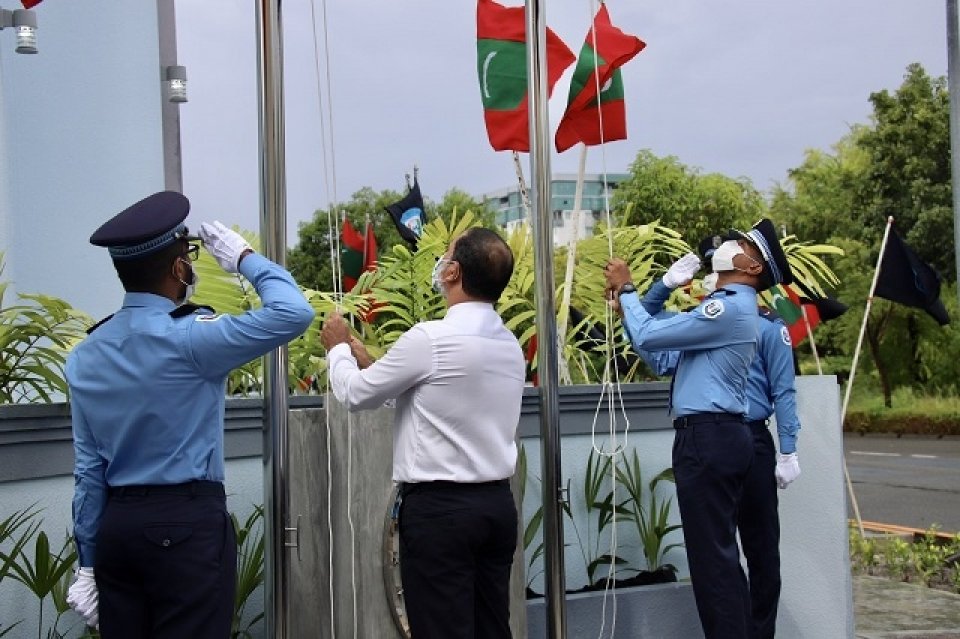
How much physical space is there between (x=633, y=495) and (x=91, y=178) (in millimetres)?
4562

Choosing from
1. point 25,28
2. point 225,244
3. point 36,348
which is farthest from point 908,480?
point 225,244

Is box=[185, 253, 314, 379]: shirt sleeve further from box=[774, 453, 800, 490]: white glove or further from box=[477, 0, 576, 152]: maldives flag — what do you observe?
Result: box=[477, 0, 576, 152]: maldives flag

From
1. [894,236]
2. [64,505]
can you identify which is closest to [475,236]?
[64,505]

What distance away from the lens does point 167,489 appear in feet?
12.1

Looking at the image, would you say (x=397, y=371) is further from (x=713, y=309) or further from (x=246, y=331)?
(x=713, y=309)

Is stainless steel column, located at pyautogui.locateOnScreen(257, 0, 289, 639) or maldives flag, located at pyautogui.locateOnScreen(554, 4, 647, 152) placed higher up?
maldives flag, located at pyautogui.locateOnScreen(554, 4, 647, 152)

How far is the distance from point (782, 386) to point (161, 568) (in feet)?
13.6

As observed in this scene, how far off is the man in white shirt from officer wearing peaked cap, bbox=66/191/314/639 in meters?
0.60

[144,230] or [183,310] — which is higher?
[144,230]

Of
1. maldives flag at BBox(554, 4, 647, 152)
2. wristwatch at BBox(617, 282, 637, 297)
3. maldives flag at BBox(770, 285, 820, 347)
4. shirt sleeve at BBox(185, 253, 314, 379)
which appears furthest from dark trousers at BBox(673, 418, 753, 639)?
maldives flag at BBox(770, 285, 820, 347)

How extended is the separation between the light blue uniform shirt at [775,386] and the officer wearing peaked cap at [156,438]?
3.57 metres

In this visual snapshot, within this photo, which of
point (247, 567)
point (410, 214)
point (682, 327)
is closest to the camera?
point (247, 567)

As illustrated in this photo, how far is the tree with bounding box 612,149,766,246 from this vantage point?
46.4 m

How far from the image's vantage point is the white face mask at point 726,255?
625 centimetres
